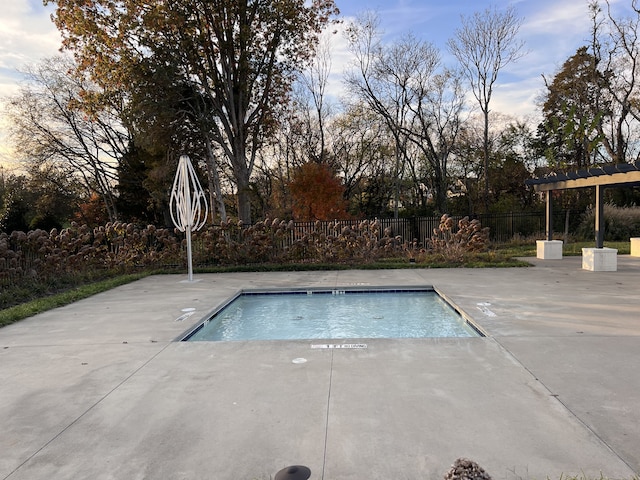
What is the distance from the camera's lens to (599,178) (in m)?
9.61

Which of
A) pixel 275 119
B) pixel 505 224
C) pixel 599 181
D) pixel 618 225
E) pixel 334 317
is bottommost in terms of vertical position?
pixel 334 317

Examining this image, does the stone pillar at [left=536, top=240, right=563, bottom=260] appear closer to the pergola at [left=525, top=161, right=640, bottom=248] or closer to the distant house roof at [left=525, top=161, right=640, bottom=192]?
the pergola at [left=525, top=161, right=640, bottom=248]

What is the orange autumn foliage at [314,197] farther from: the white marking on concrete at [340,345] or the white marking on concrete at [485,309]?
the white marking on concrete at [340,345]

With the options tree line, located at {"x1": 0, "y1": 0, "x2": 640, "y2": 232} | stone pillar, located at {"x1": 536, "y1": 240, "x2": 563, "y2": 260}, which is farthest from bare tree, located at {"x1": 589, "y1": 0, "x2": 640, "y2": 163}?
stone pillar, located at {"x1": 536, "y1": 240, "x2": 563, "y2": 260}

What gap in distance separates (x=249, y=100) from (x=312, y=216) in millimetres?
7241

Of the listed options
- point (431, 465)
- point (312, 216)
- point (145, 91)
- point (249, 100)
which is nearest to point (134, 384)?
point (431, 465)

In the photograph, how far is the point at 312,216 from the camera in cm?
2277

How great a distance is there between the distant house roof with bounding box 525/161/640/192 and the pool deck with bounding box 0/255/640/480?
446 centimetres

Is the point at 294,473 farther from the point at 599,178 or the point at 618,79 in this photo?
the point at 618,79

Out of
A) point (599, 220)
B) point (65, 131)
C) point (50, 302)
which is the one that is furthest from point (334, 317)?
Answer: point (65, 131)

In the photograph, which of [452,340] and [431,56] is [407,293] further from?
[431,56]

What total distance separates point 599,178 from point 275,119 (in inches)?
558

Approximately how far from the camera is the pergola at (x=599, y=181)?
864 cm

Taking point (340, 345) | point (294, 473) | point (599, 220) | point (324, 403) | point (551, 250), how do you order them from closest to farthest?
point (294, 473) < point (324, 403) < point (340, 345) < point (599, 220) < point (551, 250)
